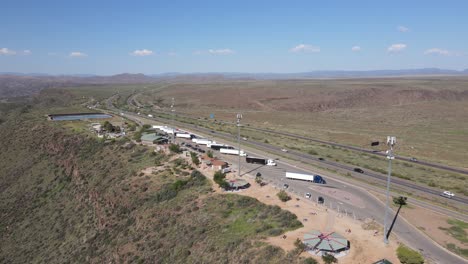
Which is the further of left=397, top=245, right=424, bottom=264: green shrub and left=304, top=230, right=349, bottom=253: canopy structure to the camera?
left=304, top=230, right=349, bottom=253: canopy structure

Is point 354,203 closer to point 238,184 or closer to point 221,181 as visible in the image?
point 238,184

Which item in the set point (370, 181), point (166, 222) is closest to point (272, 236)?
point (166, 222)

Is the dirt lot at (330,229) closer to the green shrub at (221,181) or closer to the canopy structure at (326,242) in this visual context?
the canopy structure at (326,242)

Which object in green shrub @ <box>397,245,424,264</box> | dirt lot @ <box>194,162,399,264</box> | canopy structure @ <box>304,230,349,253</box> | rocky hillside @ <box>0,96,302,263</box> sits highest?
green shrub @ <box>397,245,424,264</box>

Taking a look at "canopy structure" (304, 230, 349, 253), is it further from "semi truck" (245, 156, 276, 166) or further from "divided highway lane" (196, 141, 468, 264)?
"semi truck" (245, 156, 276, 166)

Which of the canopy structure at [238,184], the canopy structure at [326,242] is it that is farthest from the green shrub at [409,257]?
the canopy structure at [238,184]

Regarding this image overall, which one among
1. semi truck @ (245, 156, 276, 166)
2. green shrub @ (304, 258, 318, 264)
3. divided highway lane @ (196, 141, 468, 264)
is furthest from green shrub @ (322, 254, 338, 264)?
semi truck @ (245, 156, 276, 166)

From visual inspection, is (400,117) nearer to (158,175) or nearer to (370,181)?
(370,181)
